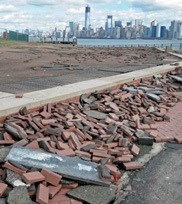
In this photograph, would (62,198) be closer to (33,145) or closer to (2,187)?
(2,187)

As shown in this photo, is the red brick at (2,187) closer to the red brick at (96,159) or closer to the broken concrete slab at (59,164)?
the broken concrete slab at (59,164)

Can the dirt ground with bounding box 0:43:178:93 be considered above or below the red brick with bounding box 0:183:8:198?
above

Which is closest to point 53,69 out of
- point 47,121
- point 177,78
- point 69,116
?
point 177,78

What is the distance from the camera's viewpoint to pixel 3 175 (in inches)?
177

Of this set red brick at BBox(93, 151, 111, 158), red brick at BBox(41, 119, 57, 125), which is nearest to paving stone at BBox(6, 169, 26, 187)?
red brick at BBox(93, 151, 111, 158)

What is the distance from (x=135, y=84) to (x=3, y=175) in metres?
7.91

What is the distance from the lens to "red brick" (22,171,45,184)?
4.33 m

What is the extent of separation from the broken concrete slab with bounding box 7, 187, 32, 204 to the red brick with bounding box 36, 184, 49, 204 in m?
0.10

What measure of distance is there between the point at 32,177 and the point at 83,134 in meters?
2.05

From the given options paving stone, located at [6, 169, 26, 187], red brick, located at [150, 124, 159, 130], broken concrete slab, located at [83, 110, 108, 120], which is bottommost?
red brick, located at [150, 124, 159, 130]

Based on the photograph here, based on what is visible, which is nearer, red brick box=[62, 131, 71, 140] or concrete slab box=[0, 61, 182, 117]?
red brick box=[62, 131, 71, 140]

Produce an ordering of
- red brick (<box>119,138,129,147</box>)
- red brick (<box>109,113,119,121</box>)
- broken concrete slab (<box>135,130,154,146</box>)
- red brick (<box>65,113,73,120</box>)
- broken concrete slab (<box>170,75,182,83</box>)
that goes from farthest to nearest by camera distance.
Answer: broken concrete slab (<box>170,75,182,83</box>) → red brick (<box>109,113,119,121</box>) → red brick (<box>65,113,73,120</box>) → broken concrete slab (<box>135,130,154,146</box>) → red brick (<box>119,138,129,147</box>)

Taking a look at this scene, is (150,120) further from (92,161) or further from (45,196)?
(45,196)

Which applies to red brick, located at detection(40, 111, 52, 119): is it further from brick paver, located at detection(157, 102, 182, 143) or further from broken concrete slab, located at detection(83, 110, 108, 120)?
brick paver, located at detection(157, 102, 182, 143)
